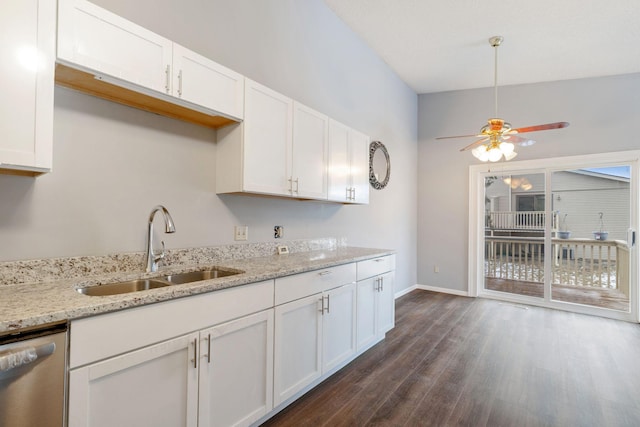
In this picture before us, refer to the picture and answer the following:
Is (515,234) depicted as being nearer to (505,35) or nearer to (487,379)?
(505,35)

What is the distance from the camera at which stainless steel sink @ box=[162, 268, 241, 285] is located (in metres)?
1.88

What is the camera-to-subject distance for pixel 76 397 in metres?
1.10

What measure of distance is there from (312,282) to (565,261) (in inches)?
171

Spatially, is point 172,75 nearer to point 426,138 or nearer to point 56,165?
point 56,165

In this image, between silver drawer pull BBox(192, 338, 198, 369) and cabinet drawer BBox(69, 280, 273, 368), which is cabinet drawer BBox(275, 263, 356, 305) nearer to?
cabinet drawer BBox(69, 280, 273, 368)

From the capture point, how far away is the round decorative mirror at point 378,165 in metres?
4.14

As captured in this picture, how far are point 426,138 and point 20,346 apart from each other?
18.1 feet

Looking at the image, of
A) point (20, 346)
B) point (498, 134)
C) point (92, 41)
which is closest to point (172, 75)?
point (92, 41)

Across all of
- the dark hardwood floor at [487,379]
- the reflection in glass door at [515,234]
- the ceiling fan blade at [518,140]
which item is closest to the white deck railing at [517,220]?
the reflection in glass door at [515,234]

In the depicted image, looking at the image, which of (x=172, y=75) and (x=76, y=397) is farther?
(x=172, y=75)

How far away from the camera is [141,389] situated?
50.6 inches

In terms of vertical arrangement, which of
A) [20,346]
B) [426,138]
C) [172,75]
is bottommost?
[20,346]

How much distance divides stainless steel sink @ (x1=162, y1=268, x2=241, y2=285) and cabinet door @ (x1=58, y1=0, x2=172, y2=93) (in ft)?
3.48

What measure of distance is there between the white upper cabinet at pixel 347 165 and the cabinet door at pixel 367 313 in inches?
33.4
